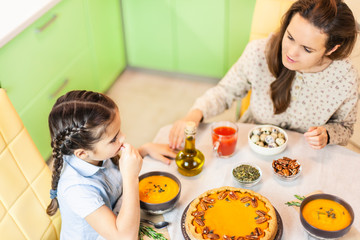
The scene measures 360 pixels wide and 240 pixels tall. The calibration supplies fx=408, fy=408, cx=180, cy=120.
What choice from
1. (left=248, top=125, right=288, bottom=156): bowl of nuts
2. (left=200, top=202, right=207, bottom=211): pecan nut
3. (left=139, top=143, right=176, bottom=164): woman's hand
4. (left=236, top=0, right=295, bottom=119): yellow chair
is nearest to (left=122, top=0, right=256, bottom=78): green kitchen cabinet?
(left=236, top=0, right=295, bottom=119): yellow chair

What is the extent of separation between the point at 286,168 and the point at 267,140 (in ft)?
0.50

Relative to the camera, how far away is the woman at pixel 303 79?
1.48 meters

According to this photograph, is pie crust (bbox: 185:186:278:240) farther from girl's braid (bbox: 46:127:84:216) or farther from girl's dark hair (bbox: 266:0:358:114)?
girl's dark hair (bbox: 266:0:358:114)

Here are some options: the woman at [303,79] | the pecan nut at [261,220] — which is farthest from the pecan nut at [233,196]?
the woman at [303,79]

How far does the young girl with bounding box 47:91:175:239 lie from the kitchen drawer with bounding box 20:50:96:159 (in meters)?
1.24

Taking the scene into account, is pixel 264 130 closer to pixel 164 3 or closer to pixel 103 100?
pixel 103 100

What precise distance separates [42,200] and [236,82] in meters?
0.96

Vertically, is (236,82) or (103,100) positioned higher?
(103,100)

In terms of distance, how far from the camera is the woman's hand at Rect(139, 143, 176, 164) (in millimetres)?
1494

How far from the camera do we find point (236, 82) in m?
1.86

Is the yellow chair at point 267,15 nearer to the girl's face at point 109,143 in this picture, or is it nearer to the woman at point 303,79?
the woman at point 303,79

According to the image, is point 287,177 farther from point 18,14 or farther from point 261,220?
point 18,14

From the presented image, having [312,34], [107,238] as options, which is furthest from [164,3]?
[107,238]

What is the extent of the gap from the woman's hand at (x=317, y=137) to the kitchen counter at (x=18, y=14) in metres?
1.57
